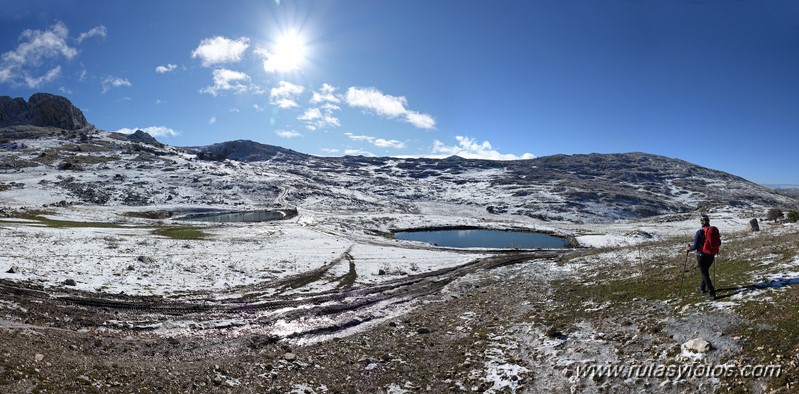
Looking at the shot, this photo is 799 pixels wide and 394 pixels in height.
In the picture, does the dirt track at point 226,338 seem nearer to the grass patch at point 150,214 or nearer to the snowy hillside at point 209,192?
the grass patch at point 150,214

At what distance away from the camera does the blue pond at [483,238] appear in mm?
68887

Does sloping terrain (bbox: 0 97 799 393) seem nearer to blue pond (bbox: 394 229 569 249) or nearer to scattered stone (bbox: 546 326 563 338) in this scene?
scattered stone (bbox: 546 326 563 338)

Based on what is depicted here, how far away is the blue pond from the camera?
6889 centimetres

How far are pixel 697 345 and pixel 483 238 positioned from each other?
6396cm

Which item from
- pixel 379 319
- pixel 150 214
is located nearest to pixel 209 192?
pixel 150 214

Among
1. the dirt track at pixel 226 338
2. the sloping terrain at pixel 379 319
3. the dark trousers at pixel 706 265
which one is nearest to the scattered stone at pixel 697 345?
the sloping terrain at pixel 379 319

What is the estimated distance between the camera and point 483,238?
253 feet

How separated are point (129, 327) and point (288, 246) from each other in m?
29.6

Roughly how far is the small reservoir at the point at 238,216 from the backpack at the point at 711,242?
84523 millimetres

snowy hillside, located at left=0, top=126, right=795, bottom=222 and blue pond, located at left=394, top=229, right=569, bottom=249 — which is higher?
snowy hillside, located at left=0, top=126, right=795, bottom=222

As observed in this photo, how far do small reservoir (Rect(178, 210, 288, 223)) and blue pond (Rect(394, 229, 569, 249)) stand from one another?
34.1m

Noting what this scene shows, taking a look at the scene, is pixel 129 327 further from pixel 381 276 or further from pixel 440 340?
pixel 381 276

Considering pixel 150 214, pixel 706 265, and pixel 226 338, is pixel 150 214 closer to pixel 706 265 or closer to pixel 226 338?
pixel 226 338

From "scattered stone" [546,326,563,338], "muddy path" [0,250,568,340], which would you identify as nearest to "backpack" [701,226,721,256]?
"scattered stone" [546,326,563,338]
